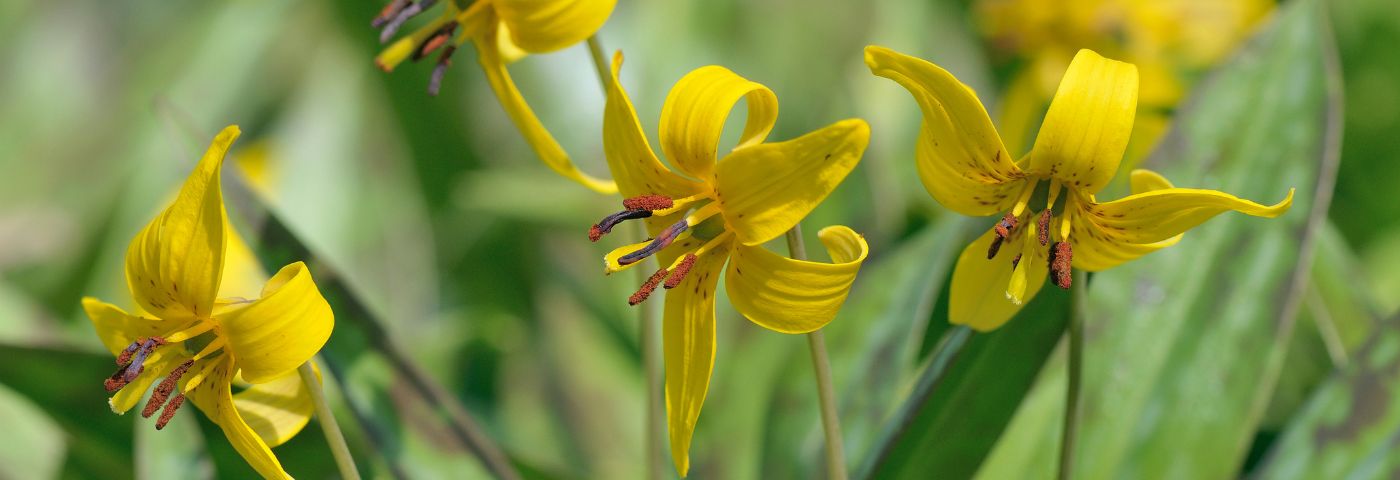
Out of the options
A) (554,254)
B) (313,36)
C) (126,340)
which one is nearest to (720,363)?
(554,254)

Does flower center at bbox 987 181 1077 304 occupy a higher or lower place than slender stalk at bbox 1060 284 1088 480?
higher

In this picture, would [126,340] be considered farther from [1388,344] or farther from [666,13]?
[666,13]

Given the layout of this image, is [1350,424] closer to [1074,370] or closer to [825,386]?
[1074,370]

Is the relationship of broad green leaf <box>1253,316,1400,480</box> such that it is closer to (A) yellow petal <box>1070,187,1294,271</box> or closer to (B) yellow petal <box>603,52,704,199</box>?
(A) yellow petal <box>1070,187,1294,271</box>

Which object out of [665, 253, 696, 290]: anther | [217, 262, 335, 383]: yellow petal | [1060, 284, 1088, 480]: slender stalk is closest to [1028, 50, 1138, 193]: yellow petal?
[1060, 284, 1088, 480]: slender stalk

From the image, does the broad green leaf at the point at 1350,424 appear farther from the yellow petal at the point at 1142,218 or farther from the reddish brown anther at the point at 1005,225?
the reddish brown anther at the point at 1005,225

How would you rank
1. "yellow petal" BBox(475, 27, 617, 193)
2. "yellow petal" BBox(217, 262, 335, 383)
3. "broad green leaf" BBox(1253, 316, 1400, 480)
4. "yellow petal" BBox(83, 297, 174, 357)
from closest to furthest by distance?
1. "yellow petal" BBox(217, 262, 335, 383)
2. "yellow petal" BBox(83, 297, 174, 357)
3. "yellow petal" BBox(475, 27, 617, 193)
4. "broad green leaf" BBox(1253, 316, 1400, 480)

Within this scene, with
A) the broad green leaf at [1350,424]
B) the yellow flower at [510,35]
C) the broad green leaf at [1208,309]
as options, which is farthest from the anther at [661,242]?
the broad green leaf at [1350,424]
